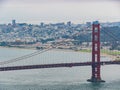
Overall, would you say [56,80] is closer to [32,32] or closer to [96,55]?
→ [96,55]

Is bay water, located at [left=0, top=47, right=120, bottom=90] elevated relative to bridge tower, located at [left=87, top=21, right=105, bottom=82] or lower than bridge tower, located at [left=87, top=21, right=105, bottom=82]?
lower

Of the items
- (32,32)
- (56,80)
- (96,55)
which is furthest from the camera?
(32,32)

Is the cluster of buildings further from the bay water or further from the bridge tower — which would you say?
the bridge tower

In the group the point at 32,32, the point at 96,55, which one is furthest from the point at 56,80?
the point at 32,32

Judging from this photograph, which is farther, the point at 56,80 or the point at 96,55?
the point at 96,55

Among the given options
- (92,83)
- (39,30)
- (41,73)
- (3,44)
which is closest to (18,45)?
(3,44)

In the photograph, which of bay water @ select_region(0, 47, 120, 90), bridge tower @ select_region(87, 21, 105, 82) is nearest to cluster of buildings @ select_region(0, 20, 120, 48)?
bay water @ select_region(0, 47, 120, 90)

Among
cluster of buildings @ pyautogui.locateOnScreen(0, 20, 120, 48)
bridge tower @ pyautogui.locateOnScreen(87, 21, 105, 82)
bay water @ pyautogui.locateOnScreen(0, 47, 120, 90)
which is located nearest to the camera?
bay water @ pyautogui.locateOnScreen(0, 47, 120, 90)

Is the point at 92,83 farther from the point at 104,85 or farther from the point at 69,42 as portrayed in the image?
the point at 69,42

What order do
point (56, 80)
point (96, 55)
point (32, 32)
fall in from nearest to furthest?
point (56, 80) → point (96, 55) → point (32, 32)

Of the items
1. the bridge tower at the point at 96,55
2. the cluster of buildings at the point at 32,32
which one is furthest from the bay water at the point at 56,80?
the cluster of buildings at the point at 32,32

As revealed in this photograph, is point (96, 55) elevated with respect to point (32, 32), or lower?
elevated
